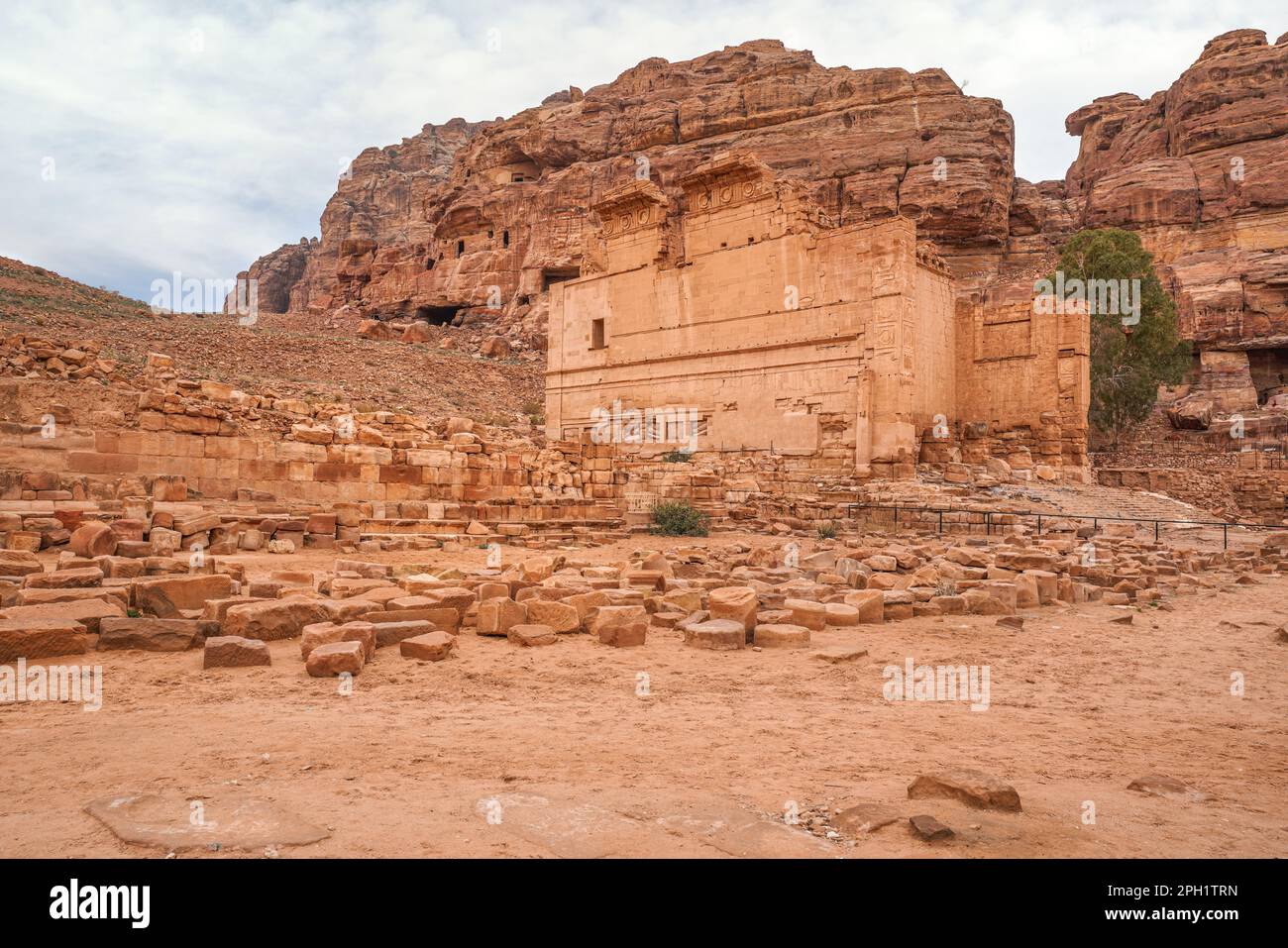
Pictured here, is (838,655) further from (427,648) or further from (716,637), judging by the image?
(427,648)

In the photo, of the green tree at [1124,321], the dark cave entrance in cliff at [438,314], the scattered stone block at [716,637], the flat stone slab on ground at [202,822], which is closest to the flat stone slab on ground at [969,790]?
the flat stone slab on ground at [202,822]

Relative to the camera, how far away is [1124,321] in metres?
29.1

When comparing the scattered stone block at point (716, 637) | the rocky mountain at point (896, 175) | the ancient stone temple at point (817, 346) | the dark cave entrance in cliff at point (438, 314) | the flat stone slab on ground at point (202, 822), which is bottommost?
the scattered stone block at point (716, 637)

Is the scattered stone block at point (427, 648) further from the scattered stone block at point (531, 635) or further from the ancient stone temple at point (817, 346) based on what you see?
the ancient stone temple at point (817, 346)

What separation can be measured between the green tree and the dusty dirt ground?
2726 centimetres

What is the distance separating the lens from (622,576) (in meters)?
8.41

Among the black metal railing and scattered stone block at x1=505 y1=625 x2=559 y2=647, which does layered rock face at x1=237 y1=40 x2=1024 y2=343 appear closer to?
the black metal railing

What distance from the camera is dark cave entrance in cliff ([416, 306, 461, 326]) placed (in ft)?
187

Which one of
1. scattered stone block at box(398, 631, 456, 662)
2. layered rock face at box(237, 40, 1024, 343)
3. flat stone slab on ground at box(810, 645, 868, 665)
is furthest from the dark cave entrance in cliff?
flat stone slab on ground at box(810, 645, 868, 665)

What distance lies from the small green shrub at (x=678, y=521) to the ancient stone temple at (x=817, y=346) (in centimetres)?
574

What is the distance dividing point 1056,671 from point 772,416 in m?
17.0

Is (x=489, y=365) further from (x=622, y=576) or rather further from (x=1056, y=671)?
(x=1056, y=671)

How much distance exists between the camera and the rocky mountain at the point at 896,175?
42.5 m
